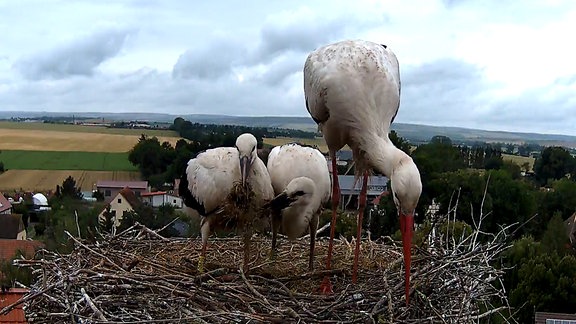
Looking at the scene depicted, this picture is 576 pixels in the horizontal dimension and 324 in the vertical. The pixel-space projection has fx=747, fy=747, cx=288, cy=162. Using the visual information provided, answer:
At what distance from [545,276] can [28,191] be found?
80.7 ft

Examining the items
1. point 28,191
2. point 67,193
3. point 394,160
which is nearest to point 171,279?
point 394,160

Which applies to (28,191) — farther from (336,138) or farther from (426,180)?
(336,138)

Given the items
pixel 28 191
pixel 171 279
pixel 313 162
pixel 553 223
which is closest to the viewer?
pixel 171 279

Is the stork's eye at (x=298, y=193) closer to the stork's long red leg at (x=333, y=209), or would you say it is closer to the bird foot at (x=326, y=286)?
the stork's long red leg at (x=333, y=209)

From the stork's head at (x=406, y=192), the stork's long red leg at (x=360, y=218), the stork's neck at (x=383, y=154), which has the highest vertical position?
the stork's neck at (x=383, y=154)

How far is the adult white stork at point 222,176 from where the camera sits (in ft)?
13.6

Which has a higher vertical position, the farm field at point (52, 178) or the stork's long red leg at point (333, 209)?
the stork's long red leg at point (333, 209)

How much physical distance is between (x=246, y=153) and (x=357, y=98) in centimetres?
68

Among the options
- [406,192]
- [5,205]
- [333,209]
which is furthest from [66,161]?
[406,192]

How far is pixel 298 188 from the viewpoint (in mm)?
4301

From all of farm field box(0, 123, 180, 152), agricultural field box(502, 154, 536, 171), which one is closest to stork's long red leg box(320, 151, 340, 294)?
farm field box(0, 123, 180, 152)

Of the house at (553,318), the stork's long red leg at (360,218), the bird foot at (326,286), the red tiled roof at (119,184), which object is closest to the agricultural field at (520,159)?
the red tiled roof at (119,184)

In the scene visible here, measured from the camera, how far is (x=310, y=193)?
439 cm

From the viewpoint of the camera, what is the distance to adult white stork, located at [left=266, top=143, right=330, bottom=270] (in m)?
4.32
